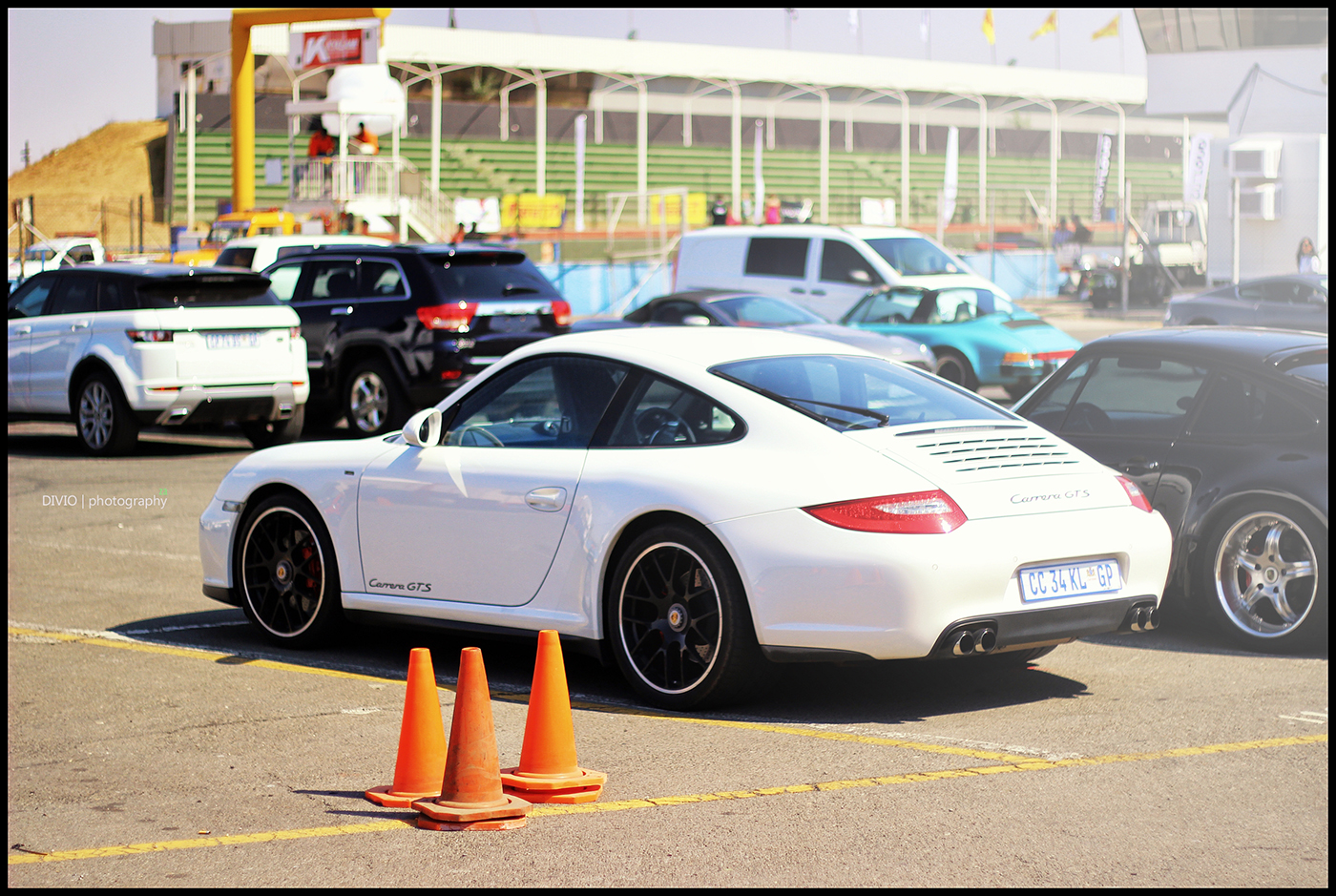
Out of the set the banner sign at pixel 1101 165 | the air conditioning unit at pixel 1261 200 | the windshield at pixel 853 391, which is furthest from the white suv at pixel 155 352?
the banner sign at pixel 1101 165

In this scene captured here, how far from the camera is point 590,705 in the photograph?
6273 millimetres

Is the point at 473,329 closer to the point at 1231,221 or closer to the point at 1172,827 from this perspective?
the point at 1172,827

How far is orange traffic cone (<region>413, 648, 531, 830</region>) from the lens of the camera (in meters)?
4.70

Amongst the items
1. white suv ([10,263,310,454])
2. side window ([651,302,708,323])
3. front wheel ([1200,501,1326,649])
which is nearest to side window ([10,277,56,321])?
white suv ([10,263,310,454])

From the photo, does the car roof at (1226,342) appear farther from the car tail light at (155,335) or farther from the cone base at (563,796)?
the car tail light at (155,335)

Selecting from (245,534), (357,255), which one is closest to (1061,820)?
(245,534)

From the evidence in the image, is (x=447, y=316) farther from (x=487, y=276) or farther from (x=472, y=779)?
(x=472, y=779)

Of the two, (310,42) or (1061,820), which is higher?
(310,42)

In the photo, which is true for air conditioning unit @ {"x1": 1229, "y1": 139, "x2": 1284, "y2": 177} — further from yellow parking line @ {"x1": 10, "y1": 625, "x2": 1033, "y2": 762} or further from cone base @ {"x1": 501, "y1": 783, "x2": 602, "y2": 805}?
cone base @ {"x1": 501, "y1": 783, "x2": 602, "y2": 805}

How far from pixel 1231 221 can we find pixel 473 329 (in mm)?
25698

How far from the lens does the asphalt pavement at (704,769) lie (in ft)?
14.3

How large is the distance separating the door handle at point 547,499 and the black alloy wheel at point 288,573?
1.22 metres

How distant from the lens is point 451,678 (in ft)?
22.3

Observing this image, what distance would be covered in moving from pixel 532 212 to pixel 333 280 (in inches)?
1197
